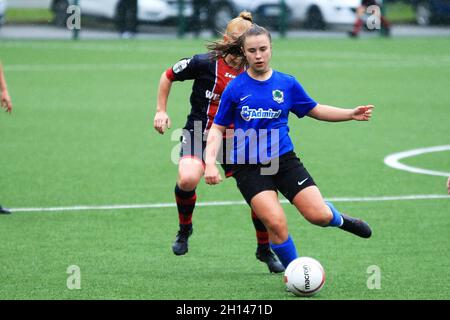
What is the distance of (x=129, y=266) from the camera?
28.9 feet

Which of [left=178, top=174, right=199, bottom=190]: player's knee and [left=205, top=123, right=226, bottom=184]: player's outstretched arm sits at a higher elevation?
[left=205, top=123, right=226, bottom=184]: player's outstretched arm

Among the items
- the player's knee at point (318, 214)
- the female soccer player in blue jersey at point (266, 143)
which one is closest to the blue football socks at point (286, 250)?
the female soccer player in blue jersey at point (266, 143)

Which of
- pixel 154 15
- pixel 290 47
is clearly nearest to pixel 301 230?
pixel 290 47

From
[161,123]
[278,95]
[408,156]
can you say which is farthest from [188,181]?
[408,156]

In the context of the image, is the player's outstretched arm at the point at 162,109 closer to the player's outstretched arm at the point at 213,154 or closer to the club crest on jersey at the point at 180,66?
the club crest on jersey at the point at 180,66

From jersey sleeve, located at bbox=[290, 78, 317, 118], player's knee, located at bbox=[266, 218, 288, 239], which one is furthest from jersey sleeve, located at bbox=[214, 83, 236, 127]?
player's knee, located at bbox=[266, 218, 288, 239]

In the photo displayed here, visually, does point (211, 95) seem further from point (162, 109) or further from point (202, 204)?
point (202, 204)

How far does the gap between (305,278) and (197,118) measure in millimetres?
2043

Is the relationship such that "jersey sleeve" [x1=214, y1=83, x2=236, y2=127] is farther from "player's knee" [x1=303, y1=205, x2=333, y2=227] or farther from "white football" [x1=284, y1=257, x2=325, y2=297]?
"white football" [x1=284, y1=257, x2=325, y2=297]

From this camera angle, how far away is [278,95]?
8.03 metres

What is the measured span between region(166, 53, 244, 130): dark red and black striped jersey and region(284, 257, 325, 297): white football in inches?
71.7

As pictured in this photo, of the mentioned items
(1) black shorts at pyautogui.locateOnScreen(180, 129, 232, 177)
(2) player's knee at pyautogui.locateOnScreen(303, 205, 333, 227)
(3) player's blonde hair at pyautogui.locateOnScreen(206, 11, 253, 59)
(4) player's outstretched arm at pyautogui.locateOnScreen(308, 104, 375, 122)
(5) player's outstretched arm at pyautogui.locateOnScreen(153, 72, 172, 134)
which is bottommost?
(2) player's knee at pyautogui.locateOnScreen(303, 205, 333, 227)

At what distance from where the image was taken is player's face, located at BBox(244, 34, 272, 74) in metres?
7.84

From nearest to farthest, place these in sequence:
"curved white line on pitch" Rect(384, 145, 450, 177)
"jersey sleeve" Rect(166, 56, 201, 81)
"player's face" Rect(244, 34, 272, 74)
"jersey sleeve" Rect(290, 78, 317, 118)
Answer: "player's face" Rect(244, 34, 272, 74), "jersey sleeve" Rect(290, 78, 317, 118), "jersey sleeve" Rect(166, 56, 201, 81), "curved white line on pitch" Rect(384, 145, 450, 177)
